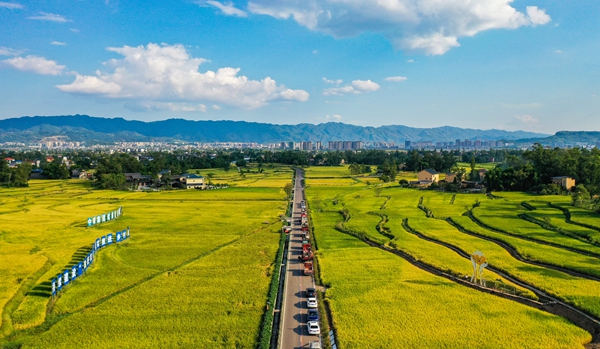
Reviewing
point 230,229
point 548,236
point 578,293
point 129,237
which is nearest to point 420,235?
point 548,236

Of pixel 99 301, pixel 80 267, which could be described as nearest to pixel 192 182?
pixel 80 267

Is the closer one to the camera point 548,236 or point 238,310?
point 238,310

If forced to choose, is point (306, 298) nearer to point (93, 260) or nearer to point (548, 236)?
point (93, 260)

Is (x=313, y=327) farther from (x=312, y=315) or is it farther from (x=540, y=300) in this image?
(x=540, y=300)

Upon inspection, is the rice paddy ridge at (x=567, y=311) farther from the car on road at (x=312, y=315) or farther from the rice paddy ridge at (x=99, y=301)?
the rice paddy ridge at (x=99, y=301)

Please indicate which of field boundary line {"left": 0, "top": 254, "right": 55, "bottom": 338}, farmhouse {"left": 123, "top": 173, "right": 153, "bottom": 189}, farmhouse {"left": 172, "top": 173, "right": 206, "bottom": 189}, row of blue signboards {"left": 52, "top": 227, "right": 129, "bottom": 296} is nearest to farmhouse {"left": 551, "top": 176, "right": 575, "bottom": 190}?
farmhouse {"left": 172, "top": 173, "right": 206, "bottom": 189}

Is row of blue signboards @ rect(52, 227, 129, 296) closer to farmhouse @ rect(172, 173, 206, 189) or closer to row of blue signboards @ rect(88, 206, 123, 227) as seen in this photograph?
row of blue signboards @ rect(88, 206, 123, 227)
